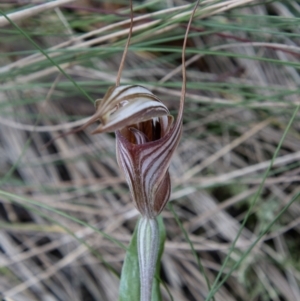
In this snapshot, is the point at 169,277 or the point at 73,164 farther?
the point at 73,164

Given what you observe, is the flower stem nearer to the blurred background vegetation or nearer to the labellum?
the labellum

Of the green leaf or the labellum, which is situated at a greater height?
the labellum

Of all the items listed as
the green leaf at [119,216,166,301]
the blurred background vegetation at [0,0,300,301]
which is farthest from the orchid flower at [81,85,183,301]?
the blurred background vegetation at [0,0,300,301]

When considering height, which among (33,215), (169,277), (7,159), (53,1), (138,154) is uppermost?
(53,1)

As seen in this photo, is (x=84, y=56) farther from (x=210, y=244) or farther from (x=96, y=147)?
(x=210, y=244)

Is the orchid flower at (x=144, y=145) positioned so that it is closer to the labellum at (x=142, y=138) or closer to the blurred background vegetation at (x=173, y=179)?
the labellum at (x=142, y=138)

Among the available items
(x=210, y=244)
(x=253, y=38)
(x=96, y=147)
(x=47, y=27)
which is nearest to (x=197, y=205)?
(x=210, y=244)

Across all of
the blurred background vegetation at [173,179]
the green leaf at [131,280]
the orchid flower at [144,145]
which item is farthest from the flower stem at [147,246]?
the blurred background vegetation at [173,179]
